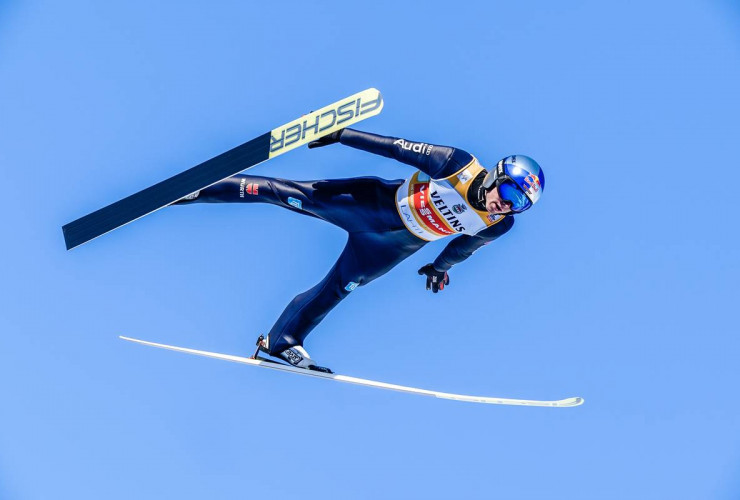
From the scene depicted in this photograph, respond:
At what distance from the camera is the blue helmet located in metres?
9.59

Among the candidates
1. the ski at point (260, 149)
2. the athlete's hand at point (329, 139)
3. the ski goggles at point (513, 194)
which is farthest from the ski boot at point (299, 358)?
the ski goggles at point (513, 194)

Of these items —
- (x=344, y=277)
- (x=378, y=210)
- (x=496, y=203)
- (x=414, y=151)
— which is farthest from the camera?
(x=344, y=277)

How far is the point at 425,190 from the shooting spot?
10.3 meters

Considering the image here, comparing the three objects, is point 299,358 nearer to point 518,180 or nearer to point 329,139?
point 329,139

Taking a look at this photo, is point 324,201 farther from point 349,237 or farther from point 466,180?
point 466,180

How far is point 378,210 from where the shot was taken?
Result: 10.7 m

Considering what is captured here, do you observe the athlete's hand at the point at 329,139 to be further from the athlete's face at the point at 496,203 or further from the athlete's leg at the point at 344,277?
the athlete's face at the point at 496,203

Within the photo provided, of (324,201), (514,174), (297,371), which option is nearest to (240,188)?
(324,201)

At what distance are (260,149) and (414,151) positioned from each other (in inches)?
62.8

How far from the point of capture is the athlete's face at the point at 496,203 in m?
9.70

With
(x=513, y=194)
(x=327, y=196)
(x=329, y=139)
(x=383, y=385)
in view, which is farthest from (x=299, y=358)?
(x=513, y=194)

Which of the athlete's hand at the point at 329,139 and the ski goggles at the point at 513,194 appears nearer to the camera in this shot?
the ski goggles at the point at 513,194

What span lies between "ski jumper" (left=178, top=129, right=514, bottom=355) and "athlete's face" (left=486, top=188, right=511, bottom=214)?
0.20 m

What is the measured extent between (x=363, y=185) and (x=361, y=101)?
1.28m
